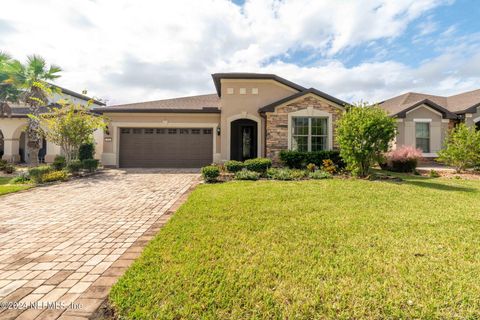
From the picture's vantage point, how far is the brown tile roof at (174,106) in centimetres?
1345

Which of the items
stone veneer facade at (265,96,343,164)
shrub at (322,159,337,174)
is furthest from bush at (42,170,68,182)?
shrub at (322,159,337,174)

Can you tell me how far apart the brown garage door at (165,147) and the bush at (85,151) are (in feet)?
5.48

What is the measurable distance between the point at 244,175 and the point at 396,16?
9.43 meters

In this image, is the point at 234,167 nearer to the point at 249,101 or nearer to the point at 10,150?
the point at 249,101

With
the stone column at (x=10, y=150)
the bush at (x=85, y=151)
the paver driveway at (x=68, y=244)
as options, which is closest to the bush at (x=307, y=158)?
the paver driveway at (x=68, y=244)

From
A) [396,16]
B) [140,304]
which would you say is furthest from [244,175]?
[396,16]

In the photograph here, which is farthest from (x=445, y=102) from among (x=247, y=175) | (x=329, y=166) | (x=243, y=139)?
(x=247, y=175)

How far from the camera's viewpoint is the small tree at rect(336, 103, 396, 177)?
8805 millimetres

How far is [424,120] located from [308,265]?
56.1ft

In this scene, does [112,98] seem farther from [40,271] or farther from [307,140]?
[40,271]

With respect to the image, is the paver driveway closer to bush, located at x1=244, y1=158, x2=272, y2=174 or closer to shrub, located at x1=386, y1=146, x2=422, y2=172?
bush, located at x1=244, y1=158, x2=272, y2=174

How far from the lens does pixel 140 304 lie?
2.10 metres

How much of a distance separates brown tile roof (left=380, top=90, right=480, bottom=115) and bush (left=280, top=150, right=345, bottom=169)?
22.9ft

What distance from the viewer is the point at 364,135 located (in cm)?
894
